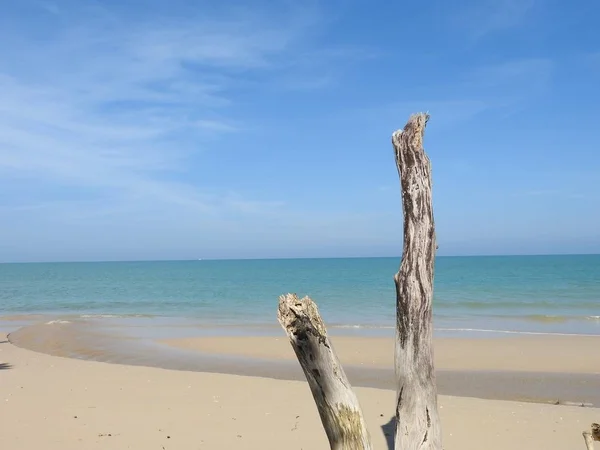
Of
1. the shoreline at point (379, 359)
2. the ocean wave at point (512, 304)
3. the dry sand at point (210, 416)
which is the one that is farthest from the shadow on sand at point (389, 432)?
the ocean wave at point (512, 304)

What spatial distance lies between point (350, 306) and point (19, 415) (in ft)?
71.2

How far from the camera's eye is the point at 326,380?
13.9 feet

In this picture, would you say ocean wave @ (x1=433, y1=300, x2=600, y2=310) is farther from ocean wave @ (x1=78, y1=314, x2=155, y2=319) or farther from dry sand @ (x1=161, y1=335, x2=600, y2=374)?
ocean wave @ (x1=78, y1=314, x2=155, y2=319)

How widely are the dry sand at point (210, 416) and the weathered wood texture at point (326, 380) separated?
96.8 inches

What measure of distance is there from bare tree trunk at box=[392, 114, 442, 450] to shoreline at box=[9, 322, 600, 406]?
4.92 metres

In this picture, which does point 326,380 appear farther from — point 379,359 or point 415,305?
point 379,359

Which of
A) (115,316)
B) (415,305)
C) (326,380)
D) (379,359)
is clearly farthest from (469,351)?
(115,316)

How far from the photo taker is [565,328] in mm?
19516

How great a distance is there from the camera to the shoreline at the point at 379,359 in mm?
10203

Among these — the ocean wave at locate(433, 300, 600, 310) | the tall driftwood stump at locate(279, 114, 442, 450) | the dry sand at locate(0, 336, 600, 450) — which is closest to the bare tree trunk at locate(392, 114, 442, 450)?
the tall driftwood stump at locate(279, 114, 442, 450)

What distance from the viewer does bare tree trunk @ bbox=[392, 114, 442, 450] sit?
197 inches

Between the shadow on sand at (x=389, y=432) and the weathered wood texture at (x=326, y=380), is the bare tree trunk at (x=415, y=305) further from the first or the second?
the shadow on sand at (x=389, y=432)

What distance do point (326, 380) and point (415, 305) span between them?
3.86 feet

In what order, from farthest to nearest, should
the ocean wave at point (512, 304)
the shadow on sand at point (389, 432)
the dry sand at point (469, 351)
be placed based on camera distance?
the ocean wave at point (512, 304) < the dry sand at point (469, 351) < the shadow on sand at point (389, 432)
